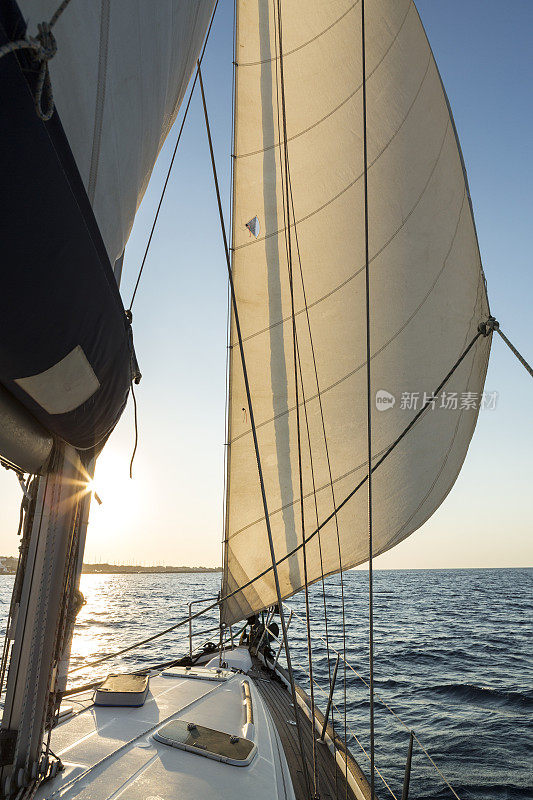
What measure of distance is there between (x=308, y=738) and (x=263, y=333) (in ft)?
12.4

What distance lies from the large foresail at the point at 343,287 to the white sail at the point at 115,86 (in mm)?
2827

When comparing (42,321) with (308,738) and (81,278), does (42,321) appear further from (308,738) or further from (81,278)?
(308,738)

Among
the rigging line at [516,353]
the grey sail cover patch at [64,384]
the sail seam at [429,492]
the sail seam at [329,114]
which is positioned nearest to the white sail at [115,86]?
the grey sail cover patch at [64,384]

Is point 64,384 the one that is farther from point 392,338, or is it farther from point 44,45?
point 392,338

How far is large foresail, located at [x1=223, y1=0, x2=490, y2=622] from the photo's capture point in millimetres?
4820

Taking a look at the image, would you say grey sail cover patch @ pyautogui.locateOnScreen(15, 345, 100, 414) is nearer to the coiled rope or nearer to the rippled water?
the coiled rope

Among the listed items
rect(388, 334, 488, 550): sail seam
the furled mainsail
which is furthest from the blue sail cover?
rect(388, 334, 488, 550): sail seam

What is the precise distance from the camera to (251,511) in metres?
5.55

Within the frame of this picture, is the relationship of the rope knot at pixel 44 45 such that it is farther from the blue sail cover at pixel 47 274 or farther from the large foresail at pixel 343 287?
the large foresail at pixel 343 287

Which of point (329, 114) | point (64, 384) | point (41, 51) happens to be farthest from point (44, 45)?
point (329, 114)

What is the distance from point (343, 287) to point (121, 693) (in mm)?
4075

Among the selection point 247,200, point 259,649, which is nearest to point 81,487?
point 247,200

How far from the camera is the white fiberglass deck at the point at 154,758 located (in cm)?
239

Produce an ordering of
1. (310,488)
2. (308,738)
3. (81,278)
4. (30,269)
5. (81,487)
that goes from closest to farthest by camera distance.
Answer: (30,269), (81,278), (81,487), (308,738), (310,488)
